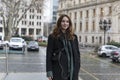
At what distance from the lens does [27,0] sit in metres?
73.4

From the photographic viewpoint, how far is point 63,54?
6.85 m

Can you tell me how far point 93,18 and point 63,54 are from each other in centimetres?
10139

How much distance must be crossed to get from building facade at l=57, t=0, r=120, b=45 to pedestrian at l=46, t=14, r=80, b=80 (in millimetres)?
81713

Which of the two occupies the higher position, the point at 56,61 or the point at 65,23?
the point at 65,23

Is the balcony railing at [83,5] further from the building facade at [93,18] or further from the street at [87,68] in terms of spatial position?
the street at [87,68]

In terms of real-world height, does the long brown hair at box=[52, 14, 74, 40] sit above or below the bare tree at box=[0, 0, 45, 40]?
below

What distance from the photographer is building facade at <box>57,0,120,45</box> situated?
93806 mm

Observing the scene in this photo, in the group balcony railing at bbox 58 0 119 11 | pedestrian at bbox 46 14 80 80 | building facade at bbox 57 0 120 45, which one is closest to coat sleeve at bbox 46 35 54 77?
pedestrian at bbox 46 14 80 80

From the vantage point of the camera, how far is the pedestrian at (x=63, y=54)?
6805 millimetres

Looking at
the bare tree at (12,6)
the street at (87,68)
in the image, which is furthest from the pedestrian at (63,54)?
the bare tree at (12,6)

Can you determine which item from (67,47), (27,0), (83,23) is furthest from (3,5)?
(67,47)

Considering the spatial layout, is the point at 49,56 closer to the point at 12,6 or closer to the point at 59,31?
the point at 59,31

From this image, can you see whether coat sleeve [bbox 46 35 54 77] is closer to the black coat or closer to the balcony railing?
the black coat

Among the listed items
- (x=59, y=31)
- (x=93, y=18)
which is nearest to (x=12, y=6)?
(x=93, y=18)
